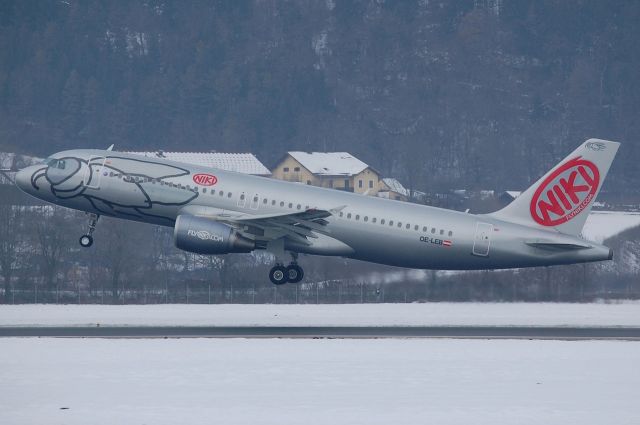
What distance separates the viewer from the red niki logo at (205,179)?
168 feet

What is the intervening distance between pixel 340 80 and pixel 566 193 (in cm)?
10940

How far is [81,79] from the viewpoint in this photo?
532 feet

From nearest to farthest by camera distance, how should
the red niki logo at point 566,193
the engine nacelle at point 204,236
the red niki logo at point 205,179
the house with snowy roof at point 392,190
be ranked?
the engine nacelle at point 204,236
the red niki logo at point 205,179
the red niki logo at point 566,193
the house with snowy roof at point 392,190

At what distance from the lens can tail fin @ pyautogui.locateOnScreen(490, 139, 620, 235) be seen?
170 ft

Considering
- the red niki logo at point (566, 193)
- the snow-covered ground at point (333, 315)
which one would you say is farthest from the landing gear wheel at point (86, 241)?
the red niki logo at point (566, 193)

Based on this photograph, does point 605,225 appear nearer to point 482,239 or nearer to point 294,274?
point 482,239

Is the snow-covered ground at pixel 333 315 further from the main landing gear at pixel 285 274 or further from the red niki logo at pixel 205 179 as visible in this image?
the red niki logo at pixel 205 179

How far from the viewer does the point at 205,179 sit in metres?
51.4
